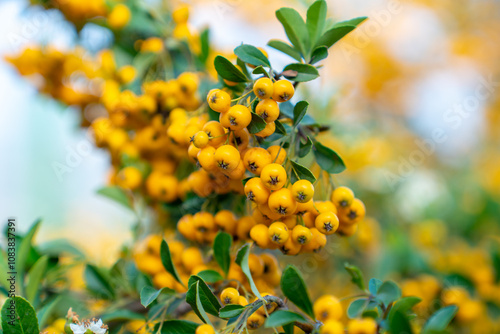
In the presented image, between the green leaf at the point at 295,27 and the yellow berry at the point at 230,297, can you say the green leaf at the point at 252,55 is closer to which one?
the green leaf at the point at 295,27

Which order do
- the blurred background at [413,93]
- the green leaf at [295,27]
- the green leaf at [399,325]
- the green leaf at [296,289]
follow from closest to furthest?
the green leaf at [399,325] < the green leaf at [296,289] < the green leaf at [295,27] < the blurred background at [413,93]

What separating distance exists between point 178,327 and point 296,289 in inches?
9.3

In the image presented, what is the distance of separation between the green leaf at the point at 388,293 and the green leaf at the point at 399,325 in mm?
99

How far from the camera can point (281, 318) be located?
1.91 ft

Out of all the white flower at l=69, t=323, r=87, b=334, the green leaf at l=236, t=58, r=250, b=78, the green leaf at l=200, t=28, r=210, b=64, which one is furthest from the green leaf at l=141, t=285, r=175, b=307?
the green leaf at l=200, t=28, r=210, b=64

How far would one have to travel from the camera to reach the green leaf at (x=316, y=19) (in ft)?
2.43

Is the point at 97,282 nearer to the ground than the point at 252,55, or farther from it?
nearer to the ground

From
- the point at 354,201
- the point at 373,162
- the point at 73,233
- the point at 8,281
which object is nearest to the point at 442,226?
the point at 373,162

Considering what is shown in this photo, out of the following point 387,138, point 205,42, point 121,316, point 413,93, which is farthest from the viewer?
point 413,93

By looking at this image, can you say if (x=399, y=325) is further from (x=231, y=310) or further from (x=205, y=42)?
(x=205, y=42)

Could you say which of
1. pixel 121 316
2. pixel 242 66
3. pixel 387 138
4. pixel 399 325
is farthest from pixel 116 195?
pixel 387 138

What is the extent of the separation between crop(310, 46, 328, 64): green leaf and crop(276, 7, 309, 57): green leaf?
0.09 ft

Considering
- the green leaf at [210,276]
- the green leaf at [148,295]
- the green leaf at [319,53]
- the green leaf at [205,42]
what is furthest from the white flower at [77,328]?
the green leaf at [205,42]

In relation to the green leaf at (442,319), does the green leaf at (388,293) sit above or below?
below
